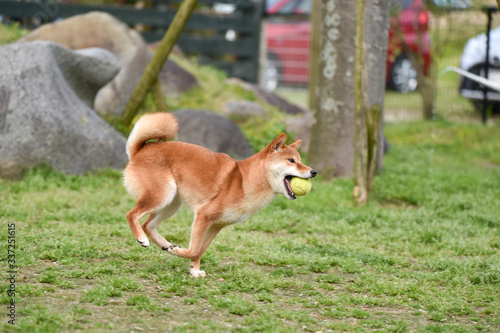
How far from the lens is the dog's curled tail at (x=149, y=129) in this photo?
5289 millimetres

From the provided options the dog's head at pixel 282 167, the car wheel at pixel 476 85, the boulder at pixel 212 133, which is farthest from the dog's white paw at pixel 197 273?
the car wheel at pixel 476 85

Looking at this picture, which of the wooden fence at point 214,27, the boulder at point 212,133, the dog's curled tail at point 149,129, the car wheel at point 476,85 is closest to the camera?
the dog's curled tail at point 149,129

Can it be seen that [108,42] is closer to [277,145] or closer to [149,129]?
[149,129]

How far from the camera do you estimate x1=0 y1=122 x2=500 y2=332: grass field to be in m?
4.43

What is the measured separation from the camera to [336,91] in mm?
9164

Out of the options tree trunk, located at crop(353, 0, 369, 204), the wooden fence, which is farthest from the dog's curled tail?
the wooden fence

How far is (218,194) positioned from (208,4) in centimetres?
1079

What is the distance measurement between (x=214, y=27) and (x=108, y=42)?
13.3 ft

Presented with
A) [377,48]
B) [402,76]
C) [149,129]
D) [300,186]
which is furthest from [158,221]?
[402,76]

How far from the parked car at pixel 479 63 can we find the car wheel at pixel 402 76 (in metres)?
2.22

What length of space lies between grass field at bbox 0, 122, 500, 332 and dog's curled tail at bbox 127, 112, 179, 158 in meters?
1.03

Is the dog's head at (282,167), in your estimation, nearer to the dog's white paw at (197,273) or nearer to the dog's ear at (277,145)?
the dog's ear at (277,145)

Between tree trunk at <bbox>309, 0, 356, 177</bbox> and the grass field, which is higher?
tree trunk at <bbox>309, 0, 356, 177</bbox>

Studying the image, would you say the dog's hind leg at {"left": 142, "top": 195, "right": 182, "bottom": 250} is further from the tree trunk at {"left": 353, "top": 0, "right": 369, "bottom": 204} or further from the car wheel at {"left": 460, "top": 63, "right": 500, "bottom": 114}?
the car wheel at {"left": 460, "top": 63, "right": 500, "bottom": 114}
